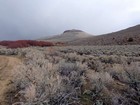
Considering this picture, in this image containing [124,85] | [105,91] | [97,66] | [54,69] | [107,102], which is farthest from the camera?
[97,66]

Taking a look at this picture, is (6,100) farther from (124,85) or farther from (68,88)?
(124,85)

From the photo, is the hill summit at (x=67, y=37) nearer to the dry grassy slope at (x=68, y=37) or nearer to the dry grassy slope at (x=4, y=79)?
the dry grassy slope at (x=68, y=37)

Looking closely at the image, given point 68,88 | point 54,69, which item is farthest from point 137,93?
point 54,69

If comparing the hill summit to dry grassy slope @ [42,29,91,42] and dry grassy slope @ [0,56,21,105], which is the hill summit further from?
dry grassy slope @ [0,56,21,105]

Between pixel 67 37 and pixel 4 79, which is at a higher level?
pixel 4 79

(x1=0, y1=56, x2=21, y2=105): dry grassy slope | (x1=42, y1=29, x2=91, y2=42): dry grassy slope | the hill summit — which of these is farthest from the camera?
the hill summit

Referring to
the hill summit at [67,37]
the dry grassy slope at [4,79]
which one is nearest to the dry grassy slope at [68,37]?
the hill summit at [67,37]

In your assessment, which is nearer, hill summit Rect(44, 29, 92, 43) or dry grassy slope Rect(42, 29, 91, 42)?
dry grassy slope Rect(42, 29, 91, 42)

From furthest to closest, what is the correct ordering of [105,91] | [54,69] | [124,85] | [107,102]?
1. [54,69]
2. [124,85]
3. [105,91]
4. [107,102]

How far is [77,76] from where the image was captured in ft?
29.6

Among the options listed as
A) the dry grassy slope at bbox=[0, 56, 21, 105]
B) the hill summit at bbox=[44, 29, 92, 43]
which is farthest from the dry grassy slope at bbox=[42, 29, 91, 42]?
the dry grassy slope at bbox=[0, 56, 21, 105]

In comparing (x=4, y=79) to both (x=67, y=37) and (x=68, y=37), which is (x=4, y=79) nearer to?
(x=68, y=37)

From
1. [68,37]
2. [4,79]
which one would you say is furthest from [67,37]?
[4,79]

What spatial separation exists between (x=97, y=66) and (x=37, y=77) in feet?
15.9
